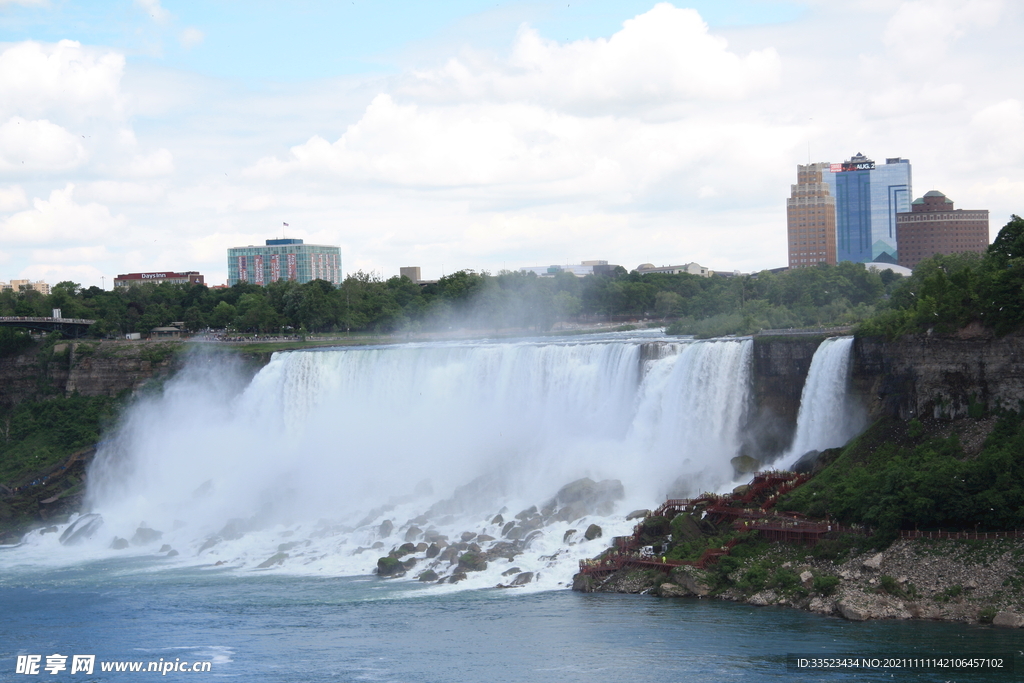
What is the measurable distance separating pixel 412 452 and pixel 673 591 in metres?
20.1

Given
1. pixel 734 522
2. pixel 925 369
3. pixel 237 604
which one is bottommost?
pixel 237 604

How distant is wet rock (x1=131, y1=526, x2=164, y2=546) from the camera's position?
44.6 m

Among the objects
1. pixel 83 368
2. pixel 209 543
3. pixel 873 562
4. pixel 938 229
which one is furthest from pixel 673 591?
pixel 938 229

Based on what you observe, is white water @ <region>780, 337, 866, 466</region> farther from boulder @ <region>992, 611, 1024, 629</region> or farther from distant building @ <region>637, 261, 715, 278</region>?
distant building @ <region>637, 261, 715, 278</region>

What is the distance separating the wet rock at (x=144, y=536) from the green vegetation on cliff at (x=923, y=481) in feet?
84.4

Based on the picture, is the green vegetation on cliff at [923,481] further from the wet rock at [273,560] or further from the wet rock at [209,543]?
the wet rock at [209,543]

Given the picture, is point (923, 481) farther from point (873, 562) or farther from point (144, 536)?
point (144, 536)

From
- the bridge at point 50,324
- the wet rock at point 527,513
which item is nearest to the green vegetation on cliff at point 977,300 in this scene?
the wet rock at point 527,513

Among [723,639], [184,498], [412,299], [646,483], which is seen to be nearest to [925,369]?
[646,483]

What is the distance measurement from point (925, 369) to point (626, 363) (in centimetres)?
1270

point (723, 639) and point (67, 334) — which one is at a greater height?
point (67, 334)

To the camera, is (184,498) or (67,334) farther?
(67,334)

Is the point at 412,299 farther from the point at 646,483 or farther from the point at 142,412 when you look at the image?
the point at 646,483

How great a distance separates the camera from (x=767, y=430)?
1547 inches
